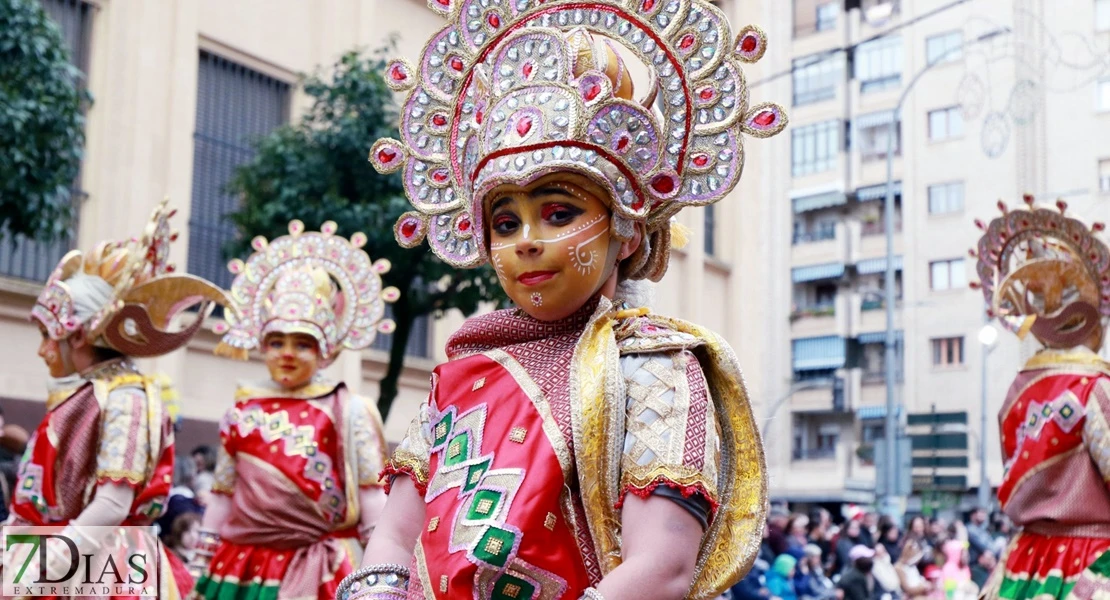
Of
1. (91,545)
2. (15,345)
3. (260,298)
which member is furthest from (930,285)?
(91,545)

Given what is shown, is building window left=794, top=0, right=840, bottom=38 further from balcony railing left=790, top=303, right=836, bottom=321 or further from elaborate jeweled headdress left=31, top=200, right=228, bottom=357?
elaborate jeweled headdress left=31, top=200, right=228, bottom=357

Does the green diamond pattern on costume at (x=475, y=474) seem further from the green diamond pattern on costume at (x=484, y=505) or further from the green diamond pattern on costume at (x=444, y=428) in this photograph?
the green diamond pattern on costume at (x=444, y=428)

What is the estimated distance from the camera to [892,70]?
30.2 meters

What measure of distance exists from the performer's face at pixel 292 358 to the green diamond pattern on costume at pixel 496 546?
4.47 metres

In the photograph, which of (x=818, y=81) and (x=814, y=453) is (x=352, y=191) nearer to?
(x=818, y=81)

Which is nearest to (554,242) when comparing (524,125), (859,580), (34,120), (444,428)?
(524,125)

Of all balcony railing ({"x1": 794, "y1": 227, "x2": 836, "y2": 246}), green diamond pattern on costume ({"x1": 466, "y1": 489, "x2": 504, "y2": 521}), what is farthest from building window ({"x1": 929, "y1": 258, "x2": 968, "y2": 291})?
green diamond pattern on costume ({"x1": 466, "y1": 489, "x2": 504, "y2": 521})

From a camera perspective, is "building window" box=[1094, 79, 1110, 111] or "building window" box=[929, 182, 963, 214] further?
"building window" box=[929, 182, 963, 214]

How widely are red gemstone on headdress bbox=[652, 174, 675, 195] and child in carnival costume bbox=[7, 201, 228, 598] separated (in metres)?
3.42

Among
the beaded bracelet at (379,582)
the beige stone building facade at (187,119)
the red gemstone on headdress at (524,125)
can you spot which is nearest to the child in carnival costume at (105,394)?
the beaded bracelet at (379,582)

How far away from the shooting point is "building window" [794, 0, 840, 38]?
92.8ft

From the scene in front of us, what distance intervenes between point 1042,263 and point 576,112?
15.3ft

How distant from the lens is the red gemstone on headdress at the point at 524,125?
296 cm

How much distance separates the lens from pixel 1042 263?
22.9 ft
